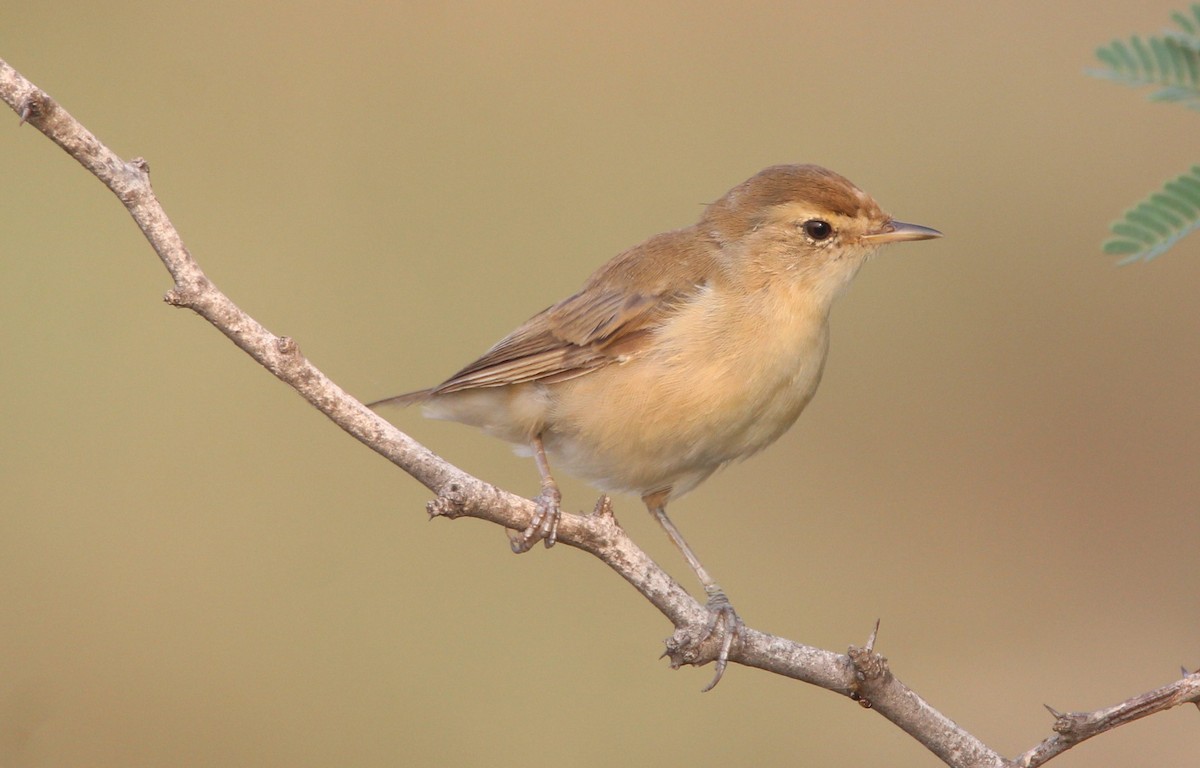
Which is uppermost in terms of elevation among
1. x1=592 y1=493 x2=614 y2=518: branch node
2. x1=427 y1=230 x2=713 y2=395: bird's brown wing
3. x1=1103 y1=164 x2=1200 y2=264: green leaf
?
x1=427 y1=230 x2=713 y2=395: bird's brown wing

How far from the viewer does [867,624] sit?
651cm

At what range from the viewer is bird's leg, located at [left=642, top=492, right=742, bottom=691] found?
2.75 m

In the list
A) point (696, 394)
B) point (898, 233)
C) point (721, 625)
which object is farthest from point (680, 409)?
point (898, 233)

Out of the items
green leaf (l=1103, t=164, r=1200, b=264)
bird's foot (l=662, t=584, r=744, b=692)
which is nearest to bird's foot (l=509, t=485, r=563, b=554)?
bird's foot (l=662, t=584, r=744, b=692)

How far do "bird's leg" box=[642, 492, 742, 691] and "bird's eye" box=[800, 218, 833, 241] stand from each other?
1.02 m

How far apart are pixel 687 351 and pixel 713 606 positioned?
31.4 inches

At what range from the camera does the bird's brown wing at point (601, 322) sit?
3.81 meters

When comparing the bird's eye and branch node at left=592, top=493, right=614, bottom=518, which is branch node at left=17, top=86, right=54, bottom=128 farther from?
the bird's eye

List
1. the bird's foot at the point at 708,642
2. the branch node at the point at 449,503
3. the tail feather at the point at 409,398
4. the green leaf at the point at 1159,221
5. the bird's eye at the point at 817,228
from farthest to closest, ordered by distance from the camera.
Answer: the tail feather at the point at 409,398, the bird's eye at the point at 817,228, the bird's foot at the point at 708,642, the branch node at the point at 449,503, the green leaf at the point at 1159,221

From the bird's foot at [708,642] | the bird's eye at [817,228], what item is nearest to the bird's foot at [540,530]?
the bird's foot at [708,642]

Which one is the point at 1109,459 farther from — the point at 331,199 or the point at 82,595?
the point at 82,595

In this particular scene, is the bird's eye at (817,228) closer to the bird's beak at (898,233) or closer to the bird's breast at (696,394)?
the bird's beak at (898,233)

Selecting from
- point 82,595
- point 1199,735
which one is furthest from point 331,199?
point 1199,735

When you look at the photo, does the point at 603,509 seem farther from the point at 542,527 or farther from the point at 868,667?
the point at 868,667
